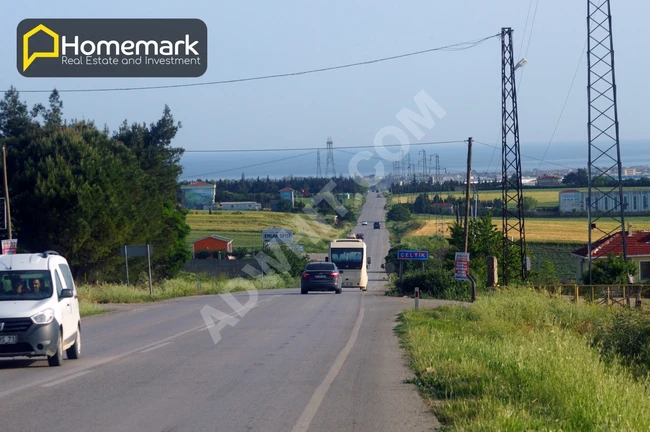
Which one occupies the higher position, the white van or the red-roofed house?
the white van

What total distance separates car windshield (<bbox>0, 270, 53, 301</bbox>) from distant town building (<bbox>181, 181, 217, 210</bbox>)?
11620 cm

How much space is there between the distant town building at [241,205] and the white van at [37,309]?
109495mm

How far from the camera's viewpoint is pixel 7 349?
12.9 m

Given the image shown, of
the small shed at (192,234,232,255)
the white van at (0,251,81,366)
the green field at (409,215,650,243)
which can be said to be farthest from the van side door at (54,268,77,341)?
the small shed at (192,234,232,255)

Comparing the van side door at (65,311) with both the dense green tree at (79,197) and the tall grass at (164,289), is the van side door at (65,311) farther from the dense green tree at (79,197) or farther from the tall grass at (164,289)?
the dense green tree at (79,197)

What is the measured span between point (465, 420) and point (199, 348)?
30.5 ft

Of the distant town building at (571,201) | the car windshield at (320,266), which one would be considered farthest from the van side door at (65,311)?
the distant town building at (571,201)

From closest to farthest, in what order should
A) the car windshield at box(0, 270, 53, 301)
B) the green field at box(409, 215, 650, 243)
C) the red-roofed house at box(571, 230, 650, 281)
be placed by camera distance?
the car windshield at box(0, 270, 53, 301) < the red-roofed house at box(571, 230, 650, 281) < the green field at box(409, 215, 650, 243)

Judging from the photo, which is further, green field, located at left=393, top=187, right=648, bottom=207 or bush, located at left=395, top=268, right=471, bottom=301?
green field, located at left=393, top=187, right=648, bottom=207

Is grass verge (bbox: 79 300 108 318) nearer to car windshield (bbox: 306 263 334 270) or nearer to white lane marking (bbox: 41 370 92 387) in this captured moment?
Answer: car windshield (bbox: 306 263 334 270)

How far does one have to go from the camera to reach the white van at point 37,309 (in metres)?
13.0

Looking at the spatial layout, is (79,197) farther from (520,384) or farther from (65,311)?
(520,384)

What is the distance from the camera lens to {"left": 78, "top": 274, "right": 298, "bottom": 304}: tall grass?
36.6 metres

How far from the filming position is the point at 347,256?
163 feet
